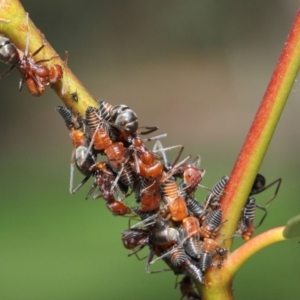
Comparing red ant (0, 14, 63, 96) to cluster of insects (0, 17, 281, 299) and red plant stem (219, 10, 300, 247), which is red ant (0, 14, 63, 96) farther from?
red plant stem (219, 10, 300, 247)

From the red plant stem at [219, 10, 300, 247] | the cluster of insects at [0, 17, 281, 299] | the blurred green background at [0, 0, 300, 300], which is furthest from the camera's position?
the blurred green background at [0, 0, 300, 300]

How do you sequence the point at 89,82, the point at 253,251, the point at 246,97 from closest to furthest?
the point at 253,251
the point at 246,97
the point at 89,82

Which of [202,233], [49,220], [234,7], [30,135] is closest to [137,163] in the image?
[202,233]

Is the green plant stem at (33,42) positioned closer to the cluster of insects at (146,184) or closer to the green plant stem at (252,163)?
the cluster of insects at (146,184)

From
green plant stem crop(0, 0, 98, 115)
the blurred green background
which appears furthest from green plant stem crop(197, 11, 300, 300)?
the blurred green background

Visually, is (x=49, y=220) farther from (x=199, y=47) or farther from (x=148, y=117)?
(x=199, y=47)

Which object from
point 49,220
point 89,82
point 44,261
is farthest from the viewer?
point 89,82
